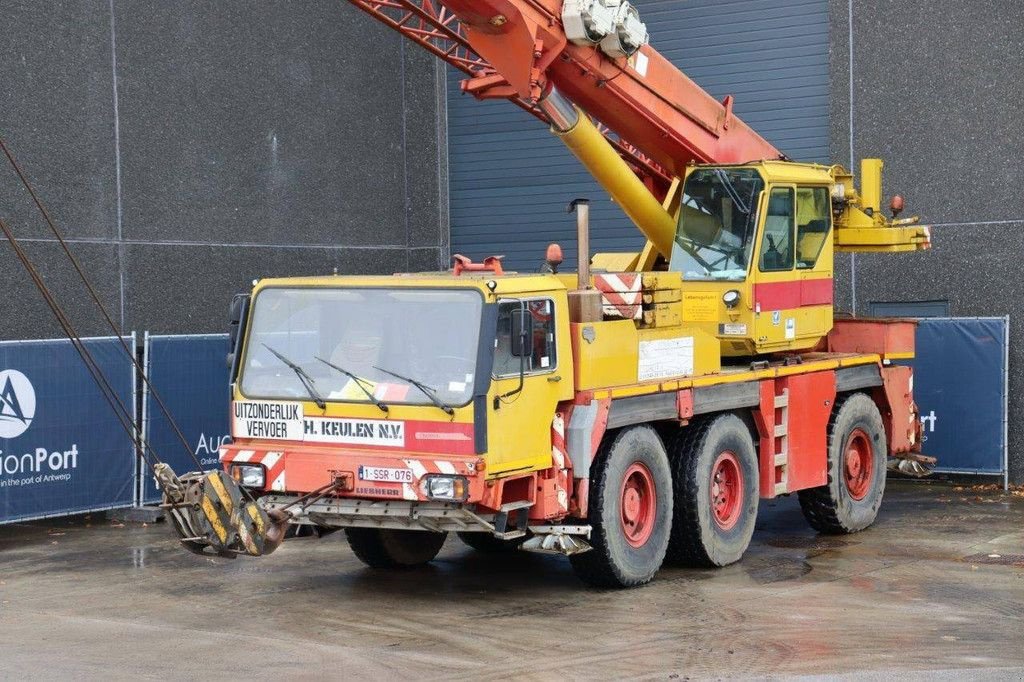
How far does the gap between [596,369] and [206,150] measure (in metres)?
9.16

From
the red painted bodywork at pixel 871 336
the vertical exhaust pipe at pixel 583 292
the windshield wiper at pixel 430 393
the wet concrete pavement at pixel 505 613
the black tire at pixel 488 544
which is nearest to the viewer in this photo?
the wet concrete pavement at pixel 505 613

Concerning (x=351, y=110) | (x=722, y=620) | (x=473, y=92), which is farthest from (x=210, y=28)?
(x=722, y=620)

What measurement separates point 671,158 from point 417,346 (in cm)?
442

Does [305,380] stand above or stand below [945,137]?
below

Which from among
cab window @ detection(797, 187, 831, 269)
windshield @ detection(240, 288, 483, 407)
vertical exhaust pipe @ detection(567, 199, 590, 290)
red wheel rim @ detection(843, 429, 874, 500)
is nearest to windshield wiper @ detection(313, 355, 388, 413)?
windshield @ detection(240, 288, 483, 407)

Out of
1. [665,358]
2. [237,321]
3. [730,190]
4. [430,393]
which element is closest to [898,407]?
[730,190]

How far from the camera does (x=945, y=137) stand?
1819cm

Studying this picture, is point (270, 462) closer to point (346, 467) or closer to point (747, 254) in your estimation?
point (346, 467)

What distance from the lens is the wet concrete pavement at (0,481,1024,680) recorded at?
9.02 m

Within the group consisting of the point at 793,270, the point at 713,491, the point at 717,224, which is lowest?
the point at 713,491

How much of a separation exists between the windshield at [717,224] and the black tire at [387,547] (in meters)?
3.36

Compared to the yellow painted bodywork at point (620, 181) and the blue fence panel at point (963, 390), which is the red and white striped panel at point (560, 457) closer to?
the yellow painted bodywork at point (620, 181)

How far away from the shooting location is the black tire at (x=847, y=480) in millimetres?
14258

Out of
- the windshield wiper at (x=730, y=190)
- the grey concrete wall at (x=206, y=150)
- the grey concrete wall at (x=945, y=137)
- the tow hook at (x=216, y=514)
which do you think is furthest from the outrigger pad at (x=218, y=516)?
the grey concrete wall at (x=945, y=137)
